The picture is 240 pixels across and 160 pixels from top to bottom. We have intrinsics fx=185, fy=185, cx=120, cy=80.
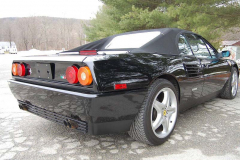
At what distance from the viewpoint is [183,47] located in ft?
8.40

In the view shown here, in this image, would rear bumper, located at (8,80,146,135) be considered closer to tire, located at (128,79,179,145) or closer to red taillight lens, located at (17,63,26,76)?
tire, located at (128,79,179,145)

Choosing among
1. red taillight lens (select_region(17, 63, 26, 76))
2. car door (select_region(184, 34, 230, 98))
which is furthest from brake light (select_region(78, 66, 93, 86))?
car door (select_region(184, 34, 230, 98))

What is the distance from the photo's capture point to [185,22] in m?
6.55

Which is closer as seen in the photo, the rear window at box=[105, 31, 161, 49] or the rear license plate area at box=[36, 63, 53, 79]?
the rear license plate area at box=[36, 63, 53, 79]

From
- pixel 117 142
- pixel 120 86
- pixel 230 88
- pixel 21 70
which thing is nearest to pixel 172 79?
pixel 120 86

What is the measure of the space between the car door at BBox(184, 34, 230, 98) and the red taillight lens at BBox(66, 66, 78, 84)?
1.83 m

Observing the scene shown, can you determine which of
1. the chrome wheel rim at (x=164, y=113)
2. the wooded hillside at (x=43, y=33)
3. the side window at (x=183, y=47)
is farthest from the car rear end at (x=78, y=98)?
the wooded hillside at (x=43, y=33)

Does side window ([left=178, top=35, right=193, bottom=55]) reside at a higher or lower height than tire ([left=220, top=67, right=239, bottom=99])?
higher

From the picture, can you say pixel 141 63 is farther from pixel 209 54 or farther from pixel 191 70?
pixel 209 54

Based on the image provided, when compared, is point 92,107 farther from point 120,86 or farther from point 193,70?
point 193,70

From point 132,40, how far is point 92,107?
4.78 ft

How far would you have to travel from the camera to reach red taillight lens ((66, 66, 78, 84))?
5.34 feet

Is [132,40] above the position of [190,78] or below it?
above

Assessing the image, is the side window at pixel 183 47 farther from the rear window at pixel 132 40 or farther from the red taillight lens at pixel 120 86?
the red taillight lens at pixel 120 86
